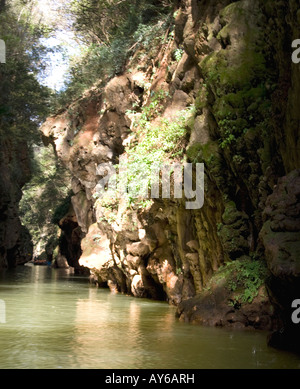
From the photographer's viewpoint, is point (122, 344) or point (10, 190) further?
point (10, 190)

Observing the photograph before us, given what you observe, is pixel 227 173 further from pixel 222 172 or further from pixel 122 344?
pixel 122 344

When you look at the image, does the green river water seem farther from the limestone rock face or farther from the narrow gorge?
the limestone rock face

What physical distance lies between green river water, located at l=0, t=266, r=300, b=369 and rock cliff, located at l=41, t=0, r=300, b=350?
2.35 feet

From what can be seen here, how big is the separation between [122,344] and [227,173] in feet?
15.3

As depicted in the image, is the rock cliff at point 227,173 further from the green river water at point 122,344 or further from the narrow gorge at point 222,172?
the green river water at point 122,344

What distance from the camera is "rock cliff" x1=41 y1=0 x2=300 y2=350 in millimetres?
7562

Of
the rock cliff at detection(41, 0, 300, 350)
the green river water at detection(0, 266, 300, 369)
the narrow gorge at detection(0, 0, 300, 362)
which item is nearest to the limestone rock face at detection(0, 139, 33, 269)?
the narrow gorge at detection(0, 0, 300, 362)

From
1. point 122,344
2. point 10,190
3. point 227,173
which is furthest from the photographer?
point 10,190

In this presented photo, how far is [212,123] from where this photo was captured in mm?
11211

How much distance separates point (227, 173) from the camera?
10.7 metres

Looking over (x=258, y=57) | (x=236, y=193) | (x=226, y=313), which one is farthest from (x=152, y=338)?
(x=258, y=57)

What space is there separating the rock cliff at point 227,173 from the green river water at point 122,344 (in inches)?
28.3

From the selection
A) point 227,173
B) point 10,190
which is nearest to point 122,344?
point 227,173

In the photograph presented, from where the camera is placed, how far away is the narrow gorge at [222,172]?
7484 millimetres
